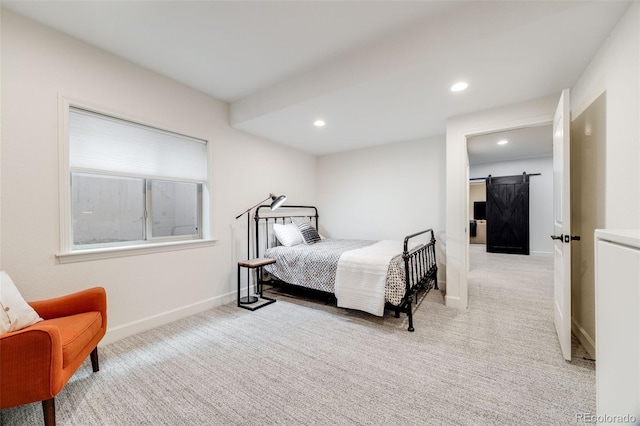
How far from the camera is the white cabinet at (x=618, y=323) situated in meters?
0.65

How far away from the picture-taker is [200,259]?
299 cm

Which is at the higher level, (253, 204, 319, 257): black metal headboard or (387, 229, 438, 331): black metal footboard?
(253, 204, 319, 257): black metal headboard

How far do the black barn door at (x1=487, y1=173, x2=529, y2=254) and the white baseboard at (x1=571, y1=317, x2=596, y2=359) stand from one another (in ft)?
15.6

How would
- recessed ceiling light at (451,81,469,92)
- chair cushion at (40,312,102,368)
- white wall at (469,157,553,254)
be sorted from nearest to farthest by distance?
chair cushion at (40,312,102,368) < recessed ceiling light at (451,81,469,92) < white wall at (469,157,553,254)

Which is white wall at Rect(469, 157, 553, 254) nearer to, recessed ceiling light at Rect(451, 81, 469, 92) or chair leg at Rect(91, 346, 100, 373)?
recessed ceiling light at Rect(451, 81, 469, 92)

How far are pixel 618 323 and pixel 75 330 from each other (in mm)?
2481

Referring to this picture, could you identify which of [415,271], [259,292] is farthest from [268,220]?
[415,271]

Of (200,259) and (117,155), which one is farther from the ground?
(117,155)

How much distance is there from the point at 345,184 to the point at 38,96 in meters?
3.94

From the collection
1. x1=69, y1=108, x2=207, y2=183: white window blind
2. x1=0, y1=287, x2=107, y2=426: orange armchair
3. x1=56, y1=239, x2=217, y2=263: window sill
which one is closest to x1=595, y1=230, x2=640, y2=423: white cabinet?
x1=0, y1=287, x2=107, y2=426: orange armchair

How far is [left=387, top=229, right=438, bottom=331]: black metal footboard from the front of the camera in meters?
2.50

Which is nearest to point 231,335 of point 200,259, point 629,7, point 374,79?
point 200,259

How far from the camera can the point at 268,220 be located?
4.00 m

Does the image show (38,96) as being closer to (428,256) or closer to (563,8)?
(563,8)
